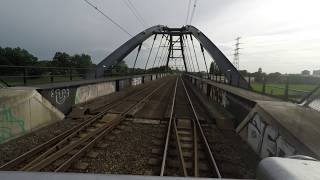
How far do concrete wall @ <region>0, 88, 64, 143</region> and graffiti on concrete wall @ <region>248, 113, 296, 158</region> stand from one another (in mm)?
8466

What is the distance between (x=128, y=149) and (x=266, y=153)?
4339mm

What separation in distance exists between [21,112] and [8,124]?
0.83 m

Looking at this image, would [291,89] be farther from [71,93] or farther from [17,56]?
[17,56]

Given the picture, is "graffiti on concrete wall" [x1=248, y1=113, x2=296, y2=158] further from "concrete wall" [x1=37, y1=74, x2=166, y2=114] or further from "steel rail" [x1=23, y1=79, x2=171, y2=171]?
"concrete wall" [x1=37, y1=74, x2=166, y2=114]

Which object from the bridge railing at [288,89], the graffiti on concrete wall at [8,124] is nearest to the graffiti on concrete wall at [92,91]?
the graffiti on concrete wall at [8,124]

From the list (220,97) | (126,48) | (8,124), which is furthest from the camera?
(126,48)

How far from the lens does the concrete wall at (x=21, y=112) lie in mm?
9516

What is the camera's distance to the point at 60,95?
14.7 m

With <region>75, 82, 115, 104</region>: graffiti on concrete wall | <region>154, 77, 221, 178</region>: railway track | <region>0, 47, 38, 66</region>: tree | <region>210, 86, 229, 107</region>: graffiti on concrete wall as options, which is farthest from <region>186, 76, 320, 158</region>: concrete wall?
<region>0, 47, 38, 66</region>: tree

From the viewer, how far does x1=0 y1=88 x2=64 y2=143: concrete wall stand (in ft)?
31.2

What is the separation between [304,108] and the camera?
36.5 ft

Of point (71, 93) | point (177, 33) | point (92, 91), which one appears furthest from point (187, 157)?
point (177, 33)

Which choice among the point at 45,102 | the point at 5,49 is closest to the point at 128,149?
the point at 45,102

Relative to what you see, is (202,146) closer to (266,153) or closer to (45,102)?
(266,153)
